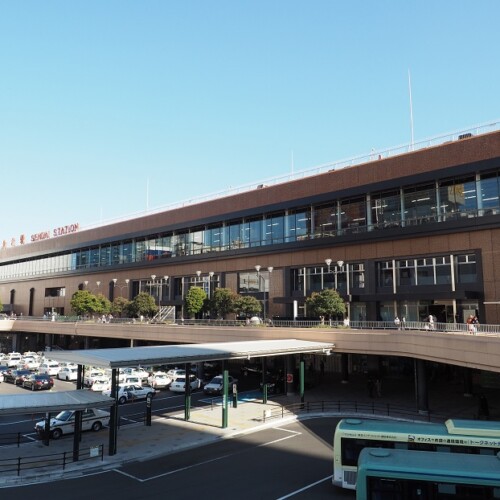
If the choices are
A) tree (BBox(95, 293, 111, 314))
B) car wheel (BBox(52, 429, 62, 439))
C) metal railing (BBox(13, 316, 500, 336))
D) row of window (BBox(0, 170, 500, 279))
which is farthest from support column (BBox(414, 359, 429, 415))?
tree (BBox(95, 293, 111, 314))

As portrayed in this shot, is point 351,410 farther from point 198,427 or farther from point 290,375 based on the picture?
point 198,427

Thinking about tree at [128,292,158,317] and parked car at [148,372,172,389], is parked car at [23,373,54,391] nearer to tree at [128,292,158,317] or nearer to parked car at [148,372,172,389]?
parked car at [148,372,172,389]

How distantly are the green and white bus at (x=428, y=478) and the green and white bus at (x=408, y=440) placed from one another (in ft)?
9.75

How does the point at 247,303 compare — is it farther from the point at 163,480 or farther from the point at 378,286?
the point at 163,480

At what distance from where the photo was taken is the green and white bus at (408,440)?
16.8 m

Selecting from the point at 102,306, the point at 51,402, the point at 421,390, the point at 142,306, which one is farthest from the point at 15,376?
the point at 421,390

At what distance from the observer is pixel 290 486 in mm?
18188

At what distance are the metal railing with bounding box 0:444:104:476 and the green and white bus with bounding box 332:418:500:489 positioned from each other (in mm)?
11190

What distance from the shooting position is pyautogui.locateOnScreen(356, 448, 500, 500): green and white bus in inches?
495

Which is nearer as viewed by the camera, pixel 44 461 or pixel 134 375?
pixel 44 461

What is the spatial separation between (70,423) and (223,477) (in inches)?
477

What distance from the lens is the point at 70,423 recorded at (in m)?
27.1

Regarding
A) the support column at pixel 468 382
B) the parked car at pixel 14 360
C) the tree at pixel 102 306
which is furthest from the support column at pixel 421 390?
the tree at pixel 102 306

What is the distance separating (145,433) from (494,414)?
2210 centimetres
